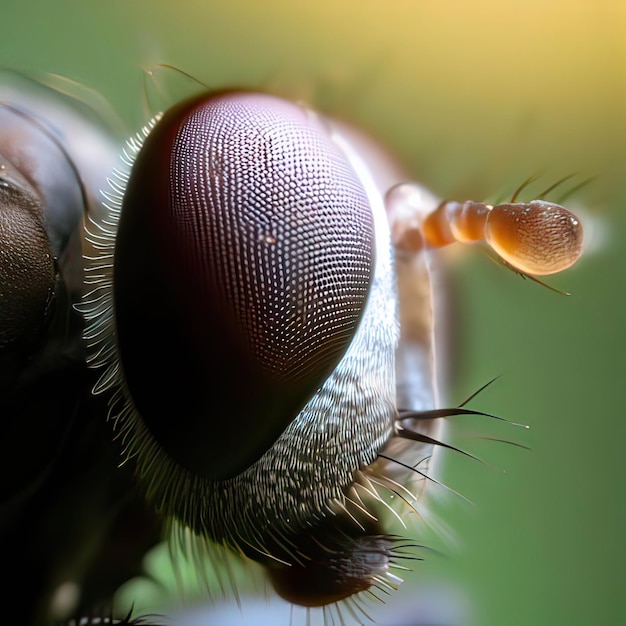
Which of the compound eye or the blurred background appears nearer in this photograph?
the compound eye

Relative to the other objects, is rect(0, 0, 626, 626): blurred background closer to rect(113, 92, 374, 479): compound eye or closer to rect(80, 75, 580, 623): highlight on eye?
rect(80, 75, 580, 623): highlight on eye

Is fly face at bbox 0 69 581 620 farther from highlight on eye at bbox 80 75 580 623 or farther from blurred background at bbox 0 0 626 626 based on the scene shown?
blurred background at bbox 0 0 626 626

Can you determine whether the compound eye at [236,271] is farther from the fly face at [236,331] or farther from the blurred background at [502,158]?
the blurred background at [502,158]

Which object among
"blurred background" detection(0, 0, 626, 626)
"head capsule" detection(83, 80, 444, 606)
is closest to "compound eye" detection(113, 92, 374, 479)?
"head capsule" detection(83, 80, 444, 606)

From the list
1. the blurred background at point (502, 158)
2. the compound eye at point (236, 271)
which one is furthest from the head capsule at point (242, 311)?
the blurred background at point (502, 158)

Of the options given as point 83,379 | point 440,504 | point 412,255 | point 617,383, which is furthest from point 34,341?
point 617,383
